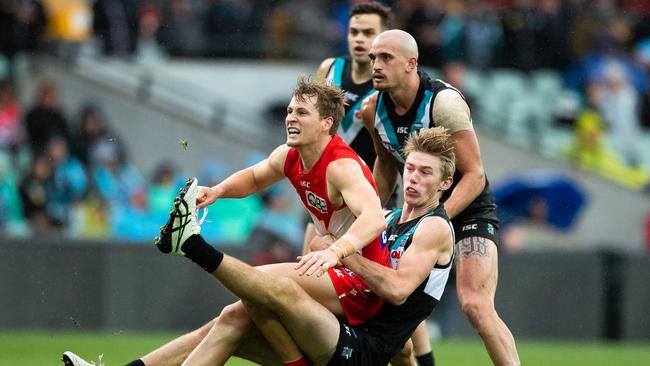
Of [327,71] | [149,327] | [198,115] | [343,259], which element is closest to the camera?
[343,259]

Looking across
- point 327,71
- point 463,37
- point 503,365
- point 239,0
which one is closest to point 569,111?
point 463,37

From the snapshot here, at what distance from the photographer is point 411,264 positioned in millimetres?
8617

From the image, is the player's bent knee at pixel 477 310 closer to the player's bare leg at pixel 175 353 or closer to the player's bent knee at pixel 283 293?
the player's bent knee at pixel 283 293

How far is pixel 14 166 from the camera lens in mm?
17688

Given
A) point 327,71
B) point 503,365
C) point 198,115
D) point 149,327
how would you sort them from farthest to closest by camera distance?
1. point 198,115
2. point 149,327
3. point 327,71
4. point 503,365

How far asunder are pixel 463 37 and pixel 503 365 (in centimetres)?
1181

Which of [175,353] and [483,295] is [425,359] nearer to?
[483,295]

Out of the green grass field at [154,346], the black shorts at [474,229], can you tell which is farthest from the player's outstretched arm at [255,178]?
the green grass field at [154,346]

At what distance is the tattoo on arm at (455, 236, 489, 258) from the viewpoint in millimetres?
9750

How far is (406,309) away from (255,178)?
1434mm

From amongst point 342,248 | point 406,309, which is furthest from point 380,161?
point 342,248

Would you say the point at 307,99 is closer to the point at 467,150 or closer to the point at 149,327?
the point at 467,150

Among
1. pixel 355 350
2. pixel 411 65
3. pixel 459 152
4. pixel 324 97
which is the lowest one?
pixel 355 350

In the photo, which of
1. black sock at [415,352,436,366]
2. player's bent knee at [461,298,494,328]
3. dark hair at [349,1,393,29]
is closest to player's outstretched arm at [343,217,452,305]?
player's bent knee at [461,298,494,328]
